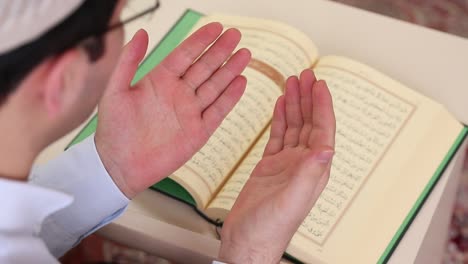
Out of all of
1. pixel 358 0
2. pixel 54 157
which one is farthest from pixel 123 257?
pixel 358 0

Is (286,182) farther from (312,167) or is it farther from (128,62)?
(128,62)

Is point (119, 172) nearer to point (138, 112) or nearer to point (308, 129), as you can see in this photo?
point (138, 112)

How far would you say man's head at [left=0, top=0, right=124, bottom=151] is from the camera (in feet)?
1.67

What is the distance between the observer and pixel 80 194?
0.85 metres

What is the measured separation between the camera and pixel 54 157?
3.03ft


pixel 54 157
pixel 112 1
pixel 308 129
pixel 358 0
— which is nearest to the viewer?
pixel 112 1

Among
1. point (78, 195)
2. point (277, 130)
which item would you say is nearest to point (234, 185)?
point (277, 130)

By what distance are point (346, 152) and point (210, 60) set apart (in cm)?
20

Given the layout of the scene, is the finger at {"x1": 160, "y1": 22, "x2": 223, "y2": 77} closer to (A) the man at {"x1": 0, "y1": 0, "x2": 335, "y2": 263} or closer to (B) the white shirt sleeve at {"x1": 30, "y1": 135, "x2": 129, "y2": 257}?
(A) the man at {"x1": 0, "y1": 0, "x2": 335, "y2": 263}

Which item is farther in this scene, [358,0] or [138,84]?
[358,0]

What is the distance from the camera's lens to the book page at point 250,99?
0.86 metres

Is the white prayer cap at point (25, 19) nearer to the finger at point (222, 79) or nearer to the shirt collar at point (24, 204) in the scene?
the shirt collar at point (24, 204)

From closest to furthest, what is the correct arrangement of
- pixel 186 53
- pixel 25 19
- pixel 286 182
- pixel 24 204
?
pixel 25 19 → pixel 24 204 → pixel 286 182 → pixel 186 53

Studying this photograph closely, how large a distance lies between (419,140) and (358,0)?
99cm
